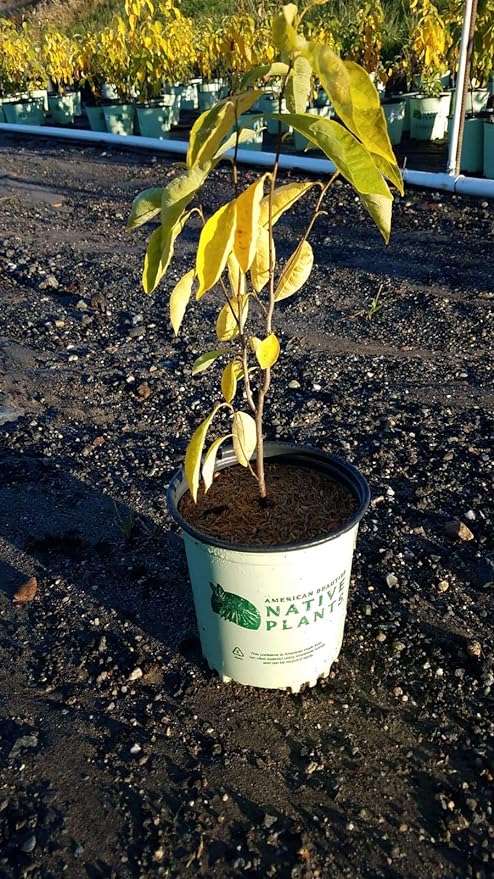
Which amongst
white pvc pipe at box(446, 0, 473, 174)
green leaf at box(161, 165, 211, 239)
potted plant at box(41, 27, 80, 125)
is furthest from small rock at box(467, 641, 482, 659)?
potted plant at box(41, 27, 80, 125)

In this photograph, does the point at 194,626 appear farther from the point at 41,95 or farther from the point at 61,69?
the point at 41,95

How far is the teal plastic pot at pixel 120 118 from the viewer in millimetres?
9211

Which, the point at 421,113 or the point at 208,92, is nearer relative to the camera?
the point at 421,113

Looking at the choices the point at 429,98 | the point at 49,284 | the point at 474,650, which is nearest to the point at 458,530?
the point at 474,650

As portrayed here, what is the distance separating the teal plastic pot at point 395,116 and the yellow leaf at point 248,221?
6.64 metres

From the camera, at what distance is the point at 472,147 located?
5.80m

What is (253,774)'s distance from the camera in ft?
5.33

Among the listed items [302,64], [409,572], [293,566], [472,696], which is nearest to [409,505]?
[409,572]

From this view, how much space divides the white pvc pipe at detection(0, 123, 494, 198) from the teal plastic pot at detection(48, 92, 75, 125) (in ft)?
4.98

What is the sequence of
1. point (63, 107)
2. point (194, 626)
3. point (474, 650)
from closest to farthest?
1. point (474, 650)
2. point (194, 626)
3. point (63, 107)

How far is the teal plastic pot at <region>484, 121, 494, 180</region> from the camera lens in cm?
548

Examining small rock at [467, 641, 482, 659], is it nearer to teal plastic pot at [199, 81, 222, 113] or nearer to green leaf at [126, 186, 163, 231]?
green leaf at [126, 186, 163, 231]

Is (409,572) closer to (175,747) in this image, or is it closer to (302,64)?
(175,747)

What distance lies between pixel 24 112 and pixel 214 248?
11.4 metres
